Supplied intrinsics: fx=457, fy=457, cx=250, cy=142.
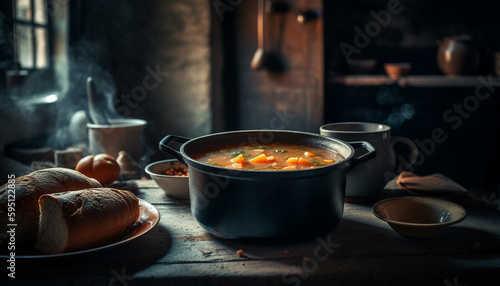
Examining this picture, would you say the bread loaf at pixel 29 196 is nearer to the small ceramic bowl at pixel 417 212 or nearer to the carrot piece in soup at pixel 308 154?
the carrot piece in soup at pixel 308 154

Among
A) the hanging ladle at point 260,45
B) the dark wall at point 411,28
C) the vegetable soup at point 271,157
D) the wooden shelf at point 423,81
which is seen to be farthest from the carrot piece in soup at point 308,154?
the dark wall at point 411,28

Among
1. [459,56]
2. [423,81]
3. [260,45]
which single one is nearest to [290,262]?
[260,45]

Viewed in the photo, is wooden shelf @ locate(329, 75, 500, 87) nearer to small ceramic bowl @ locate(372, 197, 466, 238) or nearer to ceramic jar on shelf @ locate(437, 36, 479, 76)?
ceramic jar on shelf @ locate(437, 36, 479, 76)

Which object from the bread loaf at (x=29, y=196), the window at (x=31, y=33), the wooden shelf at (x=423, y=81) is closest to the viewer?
the bread loaf at (x=29, y=196)

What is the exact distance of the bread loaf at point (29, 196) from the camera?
4.51 ft

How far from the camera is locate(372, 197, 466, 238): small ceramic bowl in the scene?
1457 millimetres

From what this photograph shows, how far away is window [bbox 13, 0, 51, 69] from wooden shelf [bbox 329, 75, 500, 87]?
2948mm

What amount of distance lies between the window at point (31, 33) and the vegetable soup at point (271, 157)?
256 cm

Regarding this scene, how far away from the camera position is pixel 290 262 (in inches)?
52.0

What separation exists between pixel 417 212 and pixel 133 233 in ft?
3.14

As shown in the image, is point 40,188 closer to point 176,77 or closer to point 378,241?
point 378,241

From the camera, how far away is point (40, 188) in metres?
1.45

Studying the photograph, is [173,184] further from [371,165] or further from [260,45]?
[260,45]

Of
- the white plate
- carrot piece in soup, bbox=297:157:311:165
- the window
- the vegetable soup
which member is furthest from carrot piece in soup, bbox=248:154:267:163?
the window
